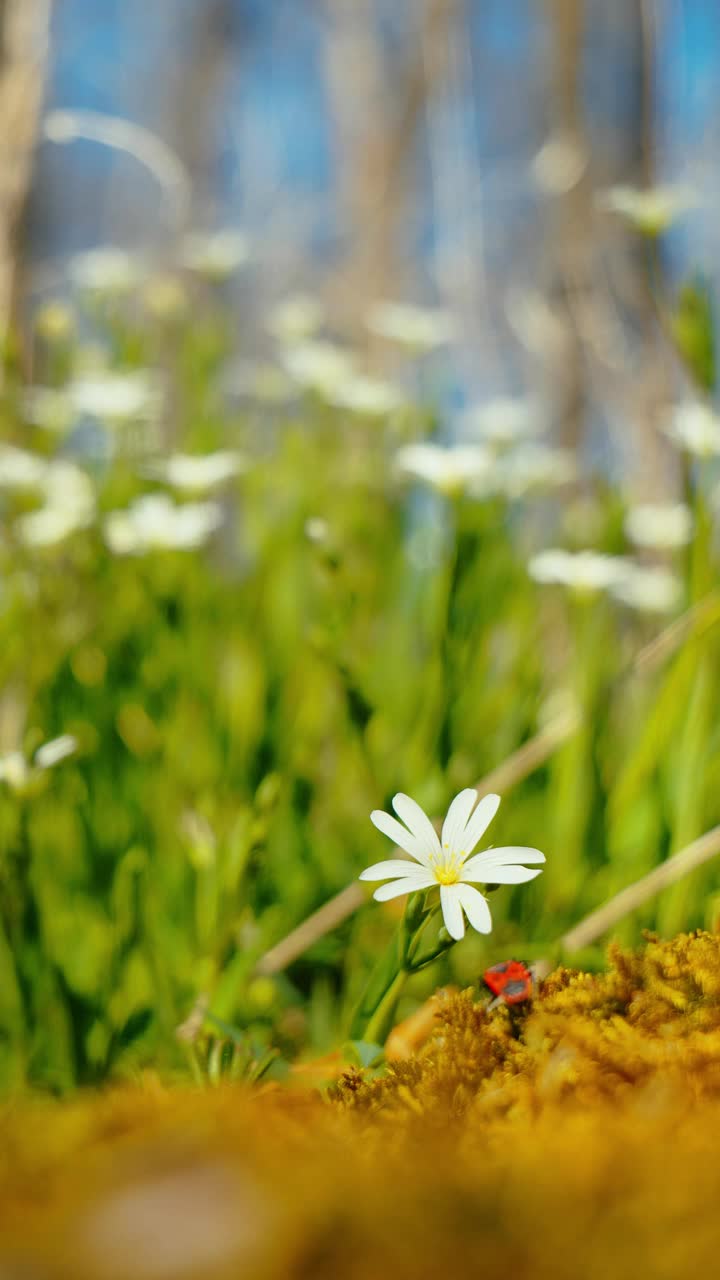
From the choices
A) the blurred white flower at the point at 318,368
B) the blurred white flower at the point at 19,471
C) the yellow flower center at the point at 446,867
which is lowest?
the yellow flower center at the point at 446,867

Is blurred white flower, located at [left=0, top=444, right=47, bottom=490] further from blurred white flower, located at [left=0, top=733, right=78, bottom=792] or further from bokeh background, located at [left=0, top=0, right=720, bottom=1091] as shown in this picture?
blurred white flower, located at [left=0, top=733, right=78, bottom=792]

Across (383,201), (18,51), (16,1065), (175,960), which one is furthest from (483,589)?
(383,201)

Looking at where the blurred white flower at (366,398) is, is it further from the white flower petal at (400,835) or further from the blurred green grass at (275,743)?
the white flower petal at (400,835)

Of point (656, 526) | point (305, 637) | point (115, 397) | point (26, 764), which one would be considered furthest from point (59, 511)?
point (656, 526)

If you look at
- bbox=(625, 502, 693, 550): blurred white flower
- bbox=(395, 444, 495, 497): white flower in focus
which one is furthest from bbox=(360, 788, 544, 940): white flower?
bbox=(625, 502, 693, 550): blurred white flower

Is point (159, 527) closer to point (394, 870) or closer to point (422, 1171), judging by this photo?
point (394, 870)

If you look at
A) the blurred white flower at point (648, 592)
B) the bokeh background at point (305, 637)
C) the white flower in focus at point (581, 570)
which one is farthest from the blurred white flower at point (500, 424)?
the white flower in focus at point (581, 570)

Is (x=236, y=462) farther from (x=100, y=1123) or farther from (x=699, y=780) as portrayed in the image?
(x=100, y=1123)
